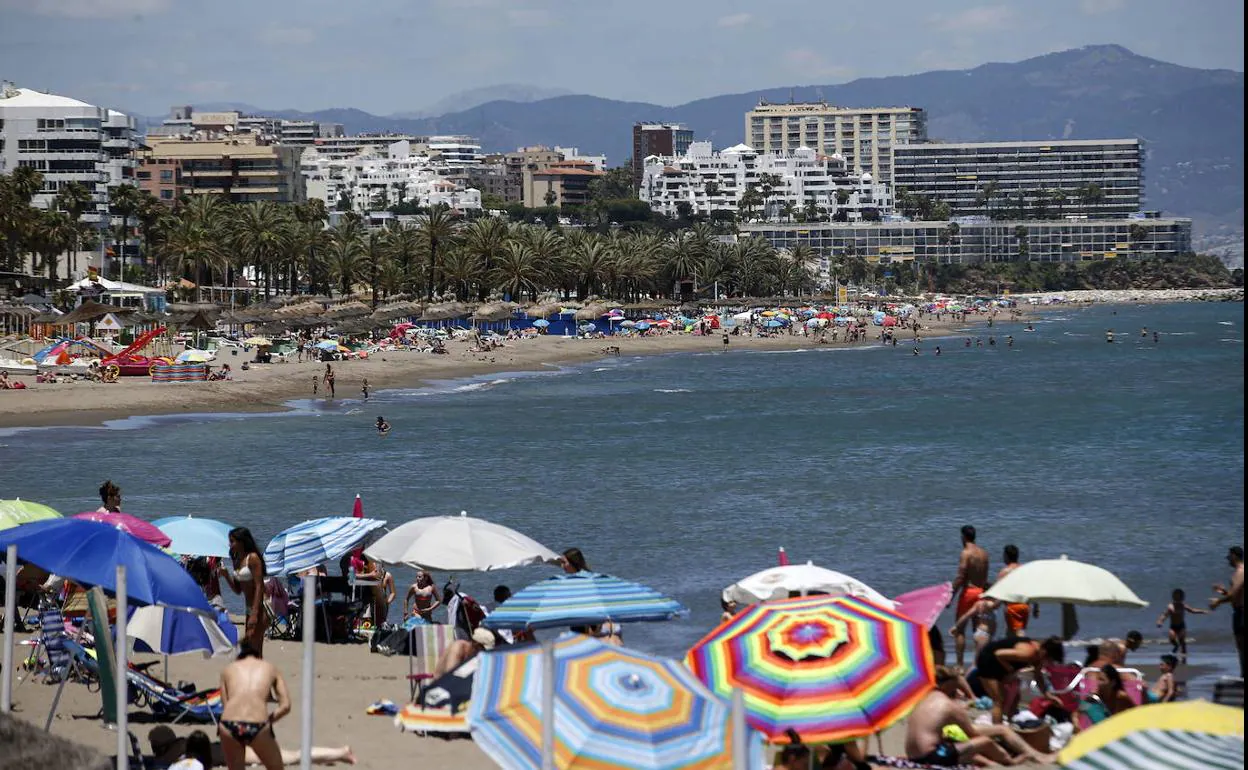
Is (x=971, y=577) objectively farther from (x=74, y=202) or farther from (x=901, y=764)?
(x=74, y=202)

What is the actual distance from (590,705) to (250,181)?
146 meters

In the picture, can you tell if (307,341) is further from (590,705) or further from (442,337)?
(590,705)

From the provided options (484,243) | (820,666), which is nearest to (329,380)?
(820,666)

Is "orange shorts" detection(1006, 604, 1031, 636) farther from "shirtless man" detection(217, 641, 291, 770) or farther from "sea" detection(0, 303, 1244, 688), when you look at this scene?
"shirtless man" detection(217, 641, 291, 770)

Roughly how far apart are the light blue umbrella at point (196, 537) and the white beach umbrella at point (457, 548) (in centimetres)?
199

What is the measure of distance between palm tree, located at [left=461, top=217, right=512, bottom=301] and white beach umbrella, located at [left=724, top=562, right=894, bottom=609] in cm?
8801

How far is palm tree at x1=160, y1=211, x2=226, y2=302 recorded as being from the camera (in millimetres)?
86375

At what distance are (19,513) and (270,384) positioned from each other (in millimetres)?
39090

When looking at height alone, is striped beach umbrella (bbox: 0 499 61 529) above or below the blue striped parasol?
above

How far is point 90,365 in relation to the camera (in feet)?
165

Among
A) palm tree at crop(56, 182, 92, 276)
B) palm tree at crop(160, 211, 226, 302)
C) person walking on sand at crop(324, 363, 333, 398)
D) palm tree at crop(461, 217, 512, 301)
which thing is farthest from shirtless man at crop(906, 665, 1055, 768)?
palm tree at crop(461, 217, 512, 301)

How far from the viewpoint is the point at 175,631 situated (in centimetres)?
1228

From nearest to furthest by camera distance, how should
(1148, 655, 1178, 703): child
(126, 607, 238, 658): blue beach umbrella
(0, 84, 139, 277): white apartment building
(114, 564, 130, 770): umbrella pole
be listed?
(114, 564, 130, 770): umbrella pole → (1148, 655, 1178, 703): child → (126, 607, 238, 658): blue beach umbrella → (0, 84, 139, 277): white apartment building

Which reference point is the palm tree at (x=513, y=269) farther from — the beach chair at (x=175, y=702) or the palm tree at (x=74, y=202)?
the beach chair at (x=175, y=702)
